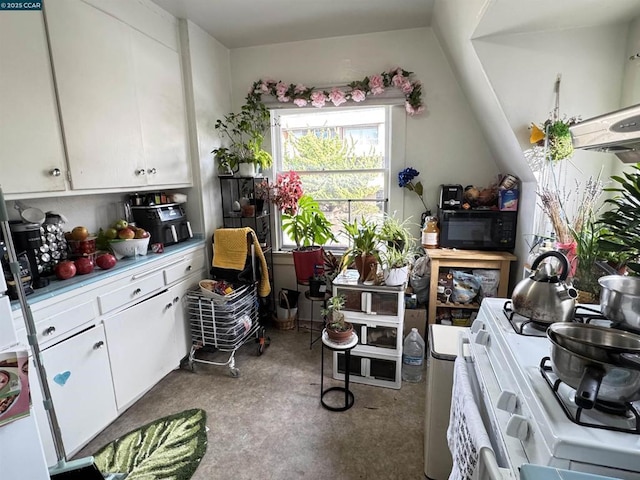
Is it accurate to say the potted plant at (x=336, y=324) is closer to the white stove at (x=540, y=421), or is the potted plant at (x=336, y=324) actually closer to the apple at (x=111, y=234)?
the white stove at (x=540, y=421)

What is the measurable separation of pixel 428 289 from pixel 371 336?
2.30 feet

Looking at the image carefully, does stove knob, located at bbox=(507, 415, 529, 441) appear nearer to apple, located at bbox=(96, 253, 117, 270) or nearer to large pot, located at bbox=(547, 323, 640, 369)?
large pot, located at bbox=(547, 323, 640, 369)

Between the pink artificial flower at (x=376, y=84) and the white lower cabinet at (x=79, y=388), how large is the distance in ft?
8.52

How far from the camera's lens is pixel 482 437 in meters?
0.80

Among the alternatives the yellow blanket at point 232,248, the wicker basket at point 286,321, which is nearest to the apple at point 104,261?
the yellow blanket at point 232,248

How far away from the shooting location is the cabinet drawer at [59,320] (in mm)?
1556

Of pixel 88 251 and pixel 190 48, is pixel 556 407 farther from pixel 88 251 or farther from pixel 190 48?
→ pixel 190 48

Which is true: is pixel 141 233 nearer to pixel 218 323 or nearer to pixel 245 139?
pixel 218 323

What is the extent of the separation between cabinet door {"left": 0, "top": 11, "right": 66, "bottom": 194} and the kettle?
2.21m

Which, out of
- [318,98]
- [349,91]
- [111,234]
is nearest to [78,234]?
[111,234]

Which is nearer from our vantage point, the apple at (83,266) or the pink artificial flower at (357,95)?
the apple at (83,266)

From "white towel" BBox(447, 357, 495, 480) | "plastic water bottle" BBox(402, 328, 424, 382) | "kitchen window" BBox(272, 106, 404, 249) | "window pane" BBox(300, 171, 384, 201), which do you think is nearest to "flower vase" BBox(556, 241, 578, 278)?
"white towel" BBox(447, 357, 495, 480)

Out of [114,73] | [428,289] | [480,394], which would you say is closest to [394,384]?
[428,289]

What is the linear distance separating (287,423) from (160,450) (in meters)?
0.70
